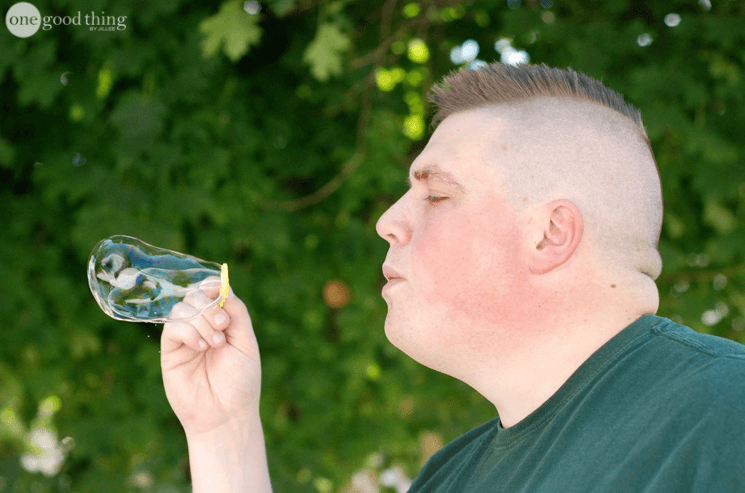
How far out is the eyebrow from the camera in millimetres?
1371

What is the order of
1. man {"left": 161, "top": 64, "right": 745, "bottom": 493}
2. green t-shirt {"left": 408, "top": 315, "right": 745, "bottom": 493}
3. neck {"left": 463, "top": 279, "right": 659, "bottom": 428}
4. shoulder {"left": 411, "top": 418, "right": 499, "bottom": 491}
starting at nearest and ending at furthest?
green t-shirt {"left": 408, "top": 315, "right": 745, "bottom": 493}
man {"left": 161, "top": 64, "right": 745, "bottom": 493}
neck {"left": 463, "top": 279, "right": 659, "bottom": 428}
shoulder {"left": 411, "top": 418, "right": 499, "bottom": 491}

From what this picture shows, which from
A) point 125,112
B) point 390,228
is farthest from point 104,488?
point 390,228

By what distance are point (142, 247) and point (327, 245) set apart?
67.3 inches

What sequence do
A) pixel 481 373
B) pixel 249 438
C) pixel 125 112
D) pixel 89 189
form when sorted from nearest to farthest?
pixel 481 373 → pixel 249 438 → pixel 125 112 → pixel 89 189

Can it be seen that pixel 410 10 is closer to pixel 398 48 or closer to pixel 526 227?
pixel 398 48

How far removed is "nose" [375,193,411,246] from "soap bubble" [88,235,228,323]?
536 millimetres

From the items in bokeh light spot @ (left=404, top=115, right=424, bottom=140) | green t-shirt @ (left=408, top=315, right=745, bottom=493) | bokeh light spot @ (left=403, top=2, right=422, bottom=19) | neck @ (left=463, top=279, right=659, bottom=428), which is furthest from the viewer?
bokeh light spot @ (left=404, top=115, right=424, bottom=140)

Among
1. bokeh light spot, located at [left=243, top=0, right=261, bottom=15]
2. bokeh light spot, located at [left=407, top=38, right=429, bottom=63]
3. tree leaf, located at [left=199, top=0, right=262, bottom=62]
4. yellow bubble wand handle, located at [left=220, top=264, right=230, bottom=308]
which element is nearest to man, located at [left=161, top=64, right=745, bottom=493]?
yellow bubble wand handle, located at [left=220, top=264, right=230, bottom=308]

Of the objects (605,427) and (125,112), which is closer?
(605,427)

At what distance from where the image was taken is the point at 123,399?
3.43 m

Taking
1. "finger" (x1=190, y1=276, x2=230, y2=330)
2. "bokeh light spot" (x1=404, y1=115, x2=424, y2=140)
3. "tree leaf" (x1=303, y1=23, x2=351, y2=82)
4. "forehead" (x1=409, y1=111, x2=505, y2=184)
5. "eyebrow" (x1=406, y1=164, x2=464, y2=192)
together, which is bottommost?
"finger" (x1=190, y1=276, x2=230, y2=330)

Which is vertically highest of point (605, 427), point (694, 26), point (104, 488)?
point (694, 26)

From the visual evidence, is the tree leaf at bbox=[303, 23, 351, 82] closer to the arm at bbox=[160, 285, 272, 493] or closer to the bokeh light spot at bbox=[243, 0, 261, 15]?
the bokeh light spot at bbox=[243, 0, 261, 15]

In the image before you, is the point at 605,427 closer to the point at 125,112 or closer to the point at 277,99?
the point at 125,112
